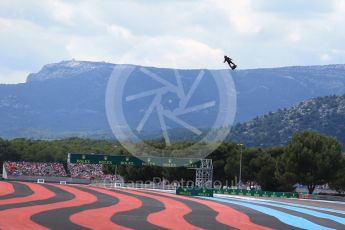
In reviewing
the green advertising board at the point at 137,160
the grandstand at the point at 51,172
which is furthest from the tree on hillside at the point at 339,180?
the grandstand at the point at 51,172

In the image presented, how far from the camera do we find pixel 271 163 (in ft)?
387

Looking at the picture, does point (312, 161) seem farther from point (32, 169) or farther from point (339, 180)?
point (32, 169)

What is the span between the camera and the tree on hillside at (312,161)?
328 feet

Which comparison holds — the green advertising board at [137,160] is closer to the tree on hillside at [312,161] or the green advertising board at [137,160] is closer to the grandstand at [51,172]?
the tree on hillside at [312,161]

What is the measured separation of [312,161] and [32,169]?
6588cm

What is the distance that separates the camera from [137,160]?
4163 inches

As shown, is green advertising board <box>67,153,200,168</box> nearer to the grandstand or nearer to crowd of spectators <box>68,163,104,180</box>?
the grandstand

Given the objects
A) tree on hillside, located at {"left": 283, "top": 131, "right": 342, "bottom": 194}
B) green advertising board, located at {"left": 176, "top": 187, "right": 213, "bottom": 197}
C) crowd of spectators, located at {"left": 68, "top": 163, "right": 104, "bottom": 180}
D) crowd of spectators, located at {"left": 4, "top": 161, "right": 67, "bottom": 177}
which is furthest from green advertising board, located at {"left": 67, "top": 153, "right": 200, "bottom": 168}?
crowd of spectators, located at {"left": 68, "top": 163, "right": 104, "bottom": 180}

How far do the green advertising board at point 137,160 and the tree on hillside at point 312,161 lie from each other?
13.6 metres

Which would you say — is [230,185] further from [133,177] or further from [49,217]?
[49,217]

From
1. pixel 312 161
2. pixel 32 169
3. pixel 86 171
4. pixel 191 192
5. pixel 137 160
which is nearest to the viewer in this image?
pixel 191 192

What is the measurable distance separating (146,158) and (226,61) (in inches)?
2625

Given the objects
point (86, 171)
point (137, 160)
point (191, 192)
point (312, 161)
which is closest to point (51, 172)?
point (86, 171)

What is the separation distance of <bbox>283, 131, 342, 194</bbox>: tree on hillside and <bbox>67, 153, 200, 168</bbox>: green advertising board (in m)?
13.6
